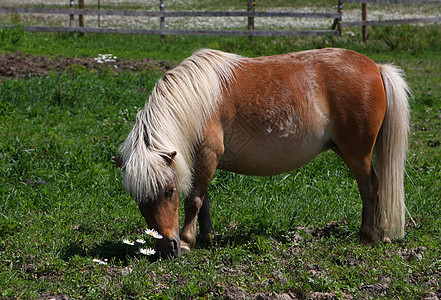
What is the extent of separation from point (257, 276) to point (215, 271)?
0.98 ft

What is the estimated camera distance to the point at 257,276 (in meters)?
3.99

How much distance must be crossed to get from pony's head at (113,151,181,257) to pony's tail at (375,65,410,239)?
193cm

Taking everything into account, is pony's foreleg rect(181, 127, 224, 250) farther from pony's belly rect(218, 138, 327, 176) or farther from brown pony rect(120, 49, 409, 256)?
pony's belly rect(218, 138, 327, 176)

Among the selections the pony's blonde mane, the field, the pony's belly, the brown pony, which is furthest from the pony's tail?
the pony's blonde mane

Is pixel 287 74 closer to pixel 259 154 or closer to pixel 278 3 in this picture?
pixel 259 154

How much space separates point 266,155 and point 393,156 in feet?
3.87

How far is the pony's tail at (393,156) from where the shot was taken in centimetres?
489

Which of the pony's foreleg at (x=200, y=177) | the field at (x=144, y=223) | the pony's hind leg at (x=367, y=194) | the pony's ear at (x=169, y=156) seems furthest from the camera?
the pony's hind leg at (x=367, y=194)

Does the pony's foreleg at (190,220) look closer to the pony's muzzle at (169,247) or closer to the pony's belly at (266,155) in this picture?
the pony's muzzle at (169,247)

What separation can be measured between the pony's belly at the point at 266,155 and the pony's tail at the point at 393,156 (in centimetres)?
64

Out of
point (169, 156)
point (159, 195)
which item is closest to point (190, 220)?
point (159, 195)

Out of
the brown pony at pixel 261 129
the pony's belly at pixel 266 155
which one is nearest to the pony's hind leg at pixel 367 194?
the brown pony at pixel 261 129

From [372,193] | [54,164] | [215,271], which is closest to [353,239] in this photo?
[372,193]

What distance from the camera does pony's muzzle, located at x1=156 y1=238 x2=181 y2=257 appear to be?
4.04 metres
